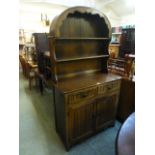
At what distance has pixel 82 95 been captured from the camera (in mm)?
1721

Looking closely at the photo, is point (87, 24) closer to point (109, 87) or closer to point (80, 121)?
point (109, 87)

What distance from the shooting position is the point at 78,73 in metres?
2.24

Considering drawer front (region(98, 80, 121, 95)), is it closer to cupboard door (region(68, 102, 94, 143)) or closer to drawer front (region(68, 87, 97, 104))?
drawer front (region(68, 87, 97, 104))

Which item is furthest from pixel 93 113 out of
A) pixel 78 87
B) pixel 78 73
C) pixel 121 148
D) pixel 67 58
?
pixel 121 148

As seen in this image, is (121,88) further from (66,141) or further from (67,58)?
(66,141)

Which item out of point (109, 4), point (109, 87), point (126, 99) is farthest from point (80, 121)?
point (109, 4)

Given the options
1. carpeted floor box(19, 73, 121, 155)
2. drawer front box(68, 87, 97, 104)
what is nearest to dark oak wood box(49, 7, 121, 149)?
drawer front box(68, 87, 97, 104)

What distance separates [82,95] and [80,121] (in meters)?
0.36

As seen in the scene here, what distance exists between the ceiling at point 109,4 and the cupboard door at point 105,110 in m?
4.40

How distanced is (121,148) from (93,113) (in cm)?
116

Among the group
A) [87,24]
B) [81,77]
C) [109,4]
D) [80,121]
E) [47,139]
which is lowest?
[47,139]

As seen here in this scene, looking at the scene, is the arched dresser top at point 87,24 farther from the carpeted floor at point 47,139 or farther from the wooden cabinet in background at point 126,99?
the carpeted floor at point 47,139

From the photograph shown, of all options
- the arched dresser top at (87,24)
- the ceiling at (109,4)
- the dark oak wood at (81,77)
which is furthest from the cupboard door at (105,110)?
the ceiling at (109,4)
